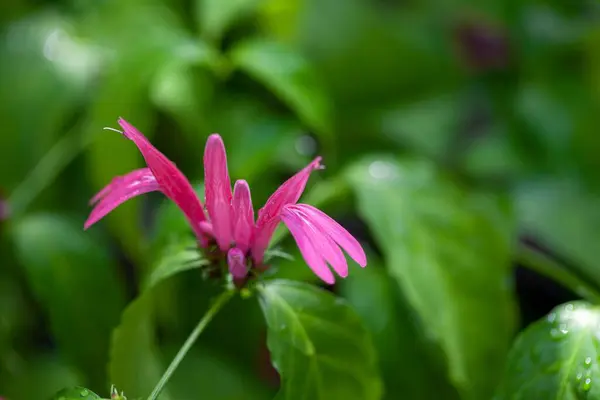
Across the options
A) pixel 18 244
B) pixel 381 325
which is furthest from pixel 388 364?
pixel 18 244

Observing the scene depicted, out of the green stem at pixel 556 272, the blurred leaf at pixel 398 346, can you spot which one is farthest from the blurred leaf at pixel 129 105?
the green stem at pixel 556 272

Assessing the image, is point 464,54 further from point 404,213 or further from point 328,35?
point 404,213

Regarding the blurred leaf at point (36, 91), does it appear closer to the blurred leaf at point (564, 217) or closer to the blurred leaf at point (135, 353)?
the blurred leaf at point (135, 353)

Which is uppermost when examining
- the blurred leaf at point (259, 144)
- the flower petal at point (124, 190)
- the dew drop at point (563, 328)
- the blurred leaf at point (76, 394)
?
the flower petal at point (124, 190)

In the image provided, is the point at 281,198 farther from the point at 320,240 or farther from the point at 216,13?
the point at 216,13

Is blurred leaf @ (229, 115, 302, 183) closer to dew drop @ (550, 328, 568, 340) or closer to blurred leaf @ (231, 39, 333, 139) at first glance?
blurred leaf @ (231, 39, 333, 139)

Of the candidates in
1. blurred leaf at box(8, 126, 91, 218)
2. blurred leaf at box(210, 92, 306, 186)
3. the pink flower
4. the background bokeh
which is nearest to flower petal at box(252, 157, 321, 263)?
the pink flower
